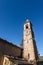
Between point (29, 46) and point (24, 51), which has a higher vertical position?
point (29, 46)

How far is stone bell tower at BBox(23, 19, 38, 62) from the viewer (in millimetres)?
22644

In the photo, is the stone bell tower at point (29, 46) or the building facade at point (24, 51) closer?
the building facade at point (24, 51)

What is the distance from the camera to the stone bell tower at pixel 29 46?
22.6 m

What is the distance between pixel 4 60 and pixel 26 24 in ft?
43.1

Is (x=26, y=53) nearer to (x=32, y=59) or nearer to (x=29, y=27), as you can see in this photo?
(x=32, y=59)

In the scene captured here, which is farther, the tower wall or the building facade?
the tower wall

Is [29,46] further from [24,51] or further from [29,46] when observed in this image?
[24,51]

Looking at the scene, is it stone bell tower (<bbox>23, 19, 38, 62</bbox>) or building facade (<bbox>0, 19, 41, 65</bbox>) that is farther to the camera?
stone bell tower (<bbox>23, 19, 38, 62</bbox>)

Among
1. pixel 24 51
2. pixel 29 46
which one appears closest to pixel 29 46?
pixel 29 46

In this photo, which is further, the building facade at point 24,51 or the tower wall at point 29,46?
the tower wall at point 29,46

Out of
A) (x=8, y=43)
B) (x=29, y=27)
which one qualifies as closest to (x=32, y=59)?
(x=8, y=43)

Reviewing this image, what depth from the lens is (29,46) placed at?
23922 mm

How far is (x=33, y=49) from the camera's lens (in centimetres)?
2281

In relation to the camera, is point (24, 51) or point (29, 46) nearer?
point (29, 46)
